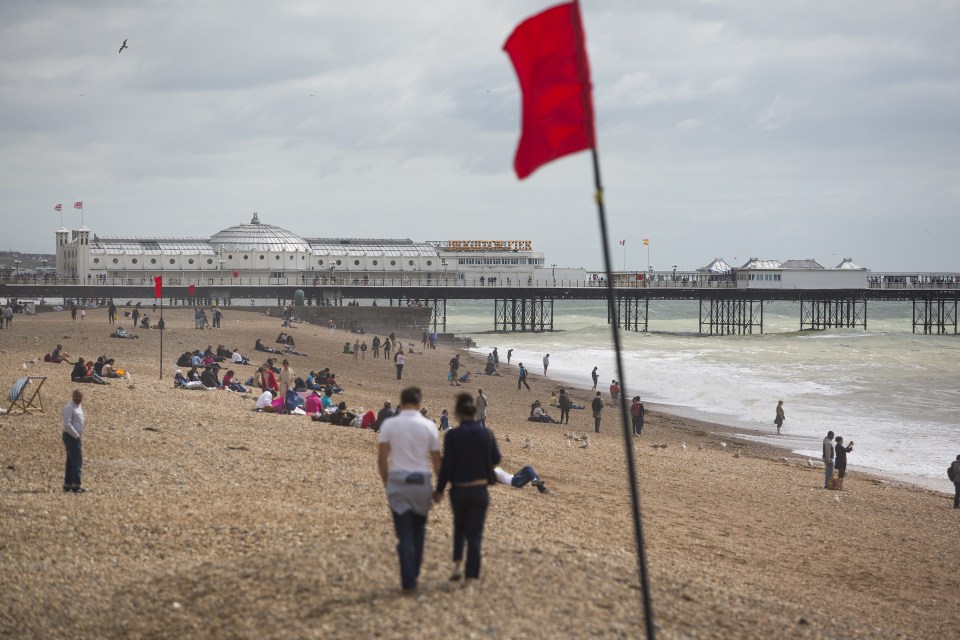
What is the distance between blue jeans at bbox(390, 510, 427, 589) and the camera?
6938 millimetres

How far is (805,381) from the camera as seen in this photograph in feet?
141

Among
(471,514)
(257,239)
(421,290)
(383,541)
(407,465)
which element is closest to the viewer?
(407,465)

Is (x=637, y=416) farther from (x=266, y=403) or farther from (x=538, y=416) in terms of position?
(x=266, y=403)

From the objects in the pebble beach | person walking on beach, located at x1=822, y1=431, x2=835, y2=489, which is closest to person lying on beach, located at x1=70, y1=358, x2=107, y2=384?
the pebble beach

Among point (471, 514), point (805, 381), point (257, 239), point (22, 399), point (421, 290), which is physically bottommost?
point (805, 381)

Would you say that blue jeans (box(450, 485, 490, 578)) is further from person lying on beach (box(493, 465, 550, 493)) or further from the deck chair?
the deck chair

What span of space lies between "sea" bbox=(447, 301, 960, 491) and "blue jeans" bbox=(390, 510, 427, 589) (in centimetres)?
1336

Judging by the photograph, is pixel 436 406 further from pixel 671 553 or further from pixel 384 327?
pixel 384 327

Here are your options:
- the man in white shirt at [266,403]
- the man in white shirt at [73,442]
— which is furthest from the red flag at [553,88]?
the man in white shirt at [266,403]

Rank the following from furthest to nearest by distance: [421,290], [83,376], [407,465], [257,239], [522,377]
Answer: [257,239], [421,290], [522,377], [83,376], [407,465]

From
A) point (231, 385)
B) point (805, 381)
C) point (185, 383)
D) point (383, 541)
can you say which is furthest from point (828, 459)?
point (805, 381)

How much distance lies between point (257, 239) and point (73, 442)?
237 feet

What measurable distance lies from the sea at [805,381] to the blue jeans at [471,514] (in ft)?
43.0

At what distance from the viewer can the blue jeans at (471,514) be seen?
6.98 metres
